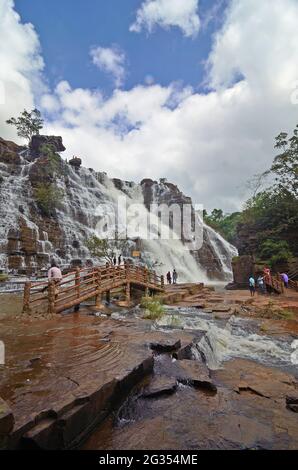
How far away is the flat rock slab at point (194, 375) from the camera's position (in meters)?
4.45

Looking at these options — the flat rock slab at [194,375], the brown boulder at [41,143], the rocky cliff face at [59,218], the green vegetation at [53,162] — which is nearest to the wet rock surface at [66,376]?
the flat rock slab at [194,375]

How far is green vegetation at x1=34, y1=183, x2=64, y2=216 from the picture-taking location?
28.1 m

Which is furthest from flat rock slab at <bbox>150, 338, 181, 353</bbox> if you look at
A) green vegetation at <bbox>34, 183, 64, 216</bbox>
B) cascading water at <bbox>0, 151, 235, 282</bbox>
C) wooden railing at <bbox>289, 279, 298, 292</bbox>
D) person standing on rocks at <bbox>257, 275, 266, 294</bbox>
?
green vegetation at <bbox>34, 183, 64, 216</bbox>

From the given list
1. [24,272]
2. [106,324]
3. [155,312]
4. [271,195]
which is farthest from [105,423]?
[271,195]

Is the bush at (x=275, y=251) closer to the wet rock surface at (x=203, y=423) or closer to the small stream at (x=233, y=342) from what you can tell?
the small stream at (x=233, y=342)

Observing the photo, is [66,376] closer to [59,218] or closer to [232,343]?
[232,343]

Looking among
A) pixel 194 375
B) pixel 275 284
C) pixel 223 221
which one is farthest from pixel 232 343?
pixel 223 221

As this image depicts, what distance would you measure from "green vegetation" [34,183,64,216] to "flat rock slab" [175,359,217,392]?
Answer: 2607cm

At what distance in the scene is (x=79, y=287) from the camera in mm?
9984

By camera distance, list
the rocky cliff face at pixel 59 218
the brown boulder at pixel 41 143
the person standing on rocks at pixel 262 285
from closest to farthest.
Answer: the person standing on rocks at pixel 262 285, the rocky cliff face at pixel 59 218, the brown boulder at pixel 41 143

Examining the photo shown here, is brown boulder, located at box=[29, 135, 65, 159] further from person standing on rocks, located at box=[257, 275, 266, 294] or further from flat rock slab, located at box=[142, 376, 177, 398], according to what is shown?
flat rock slab, located at box=[142, 376, 177, 398]

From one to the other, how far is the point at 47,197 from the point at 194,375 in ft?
87.8

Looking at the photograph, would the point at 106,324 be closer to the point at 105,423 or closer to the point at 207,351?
the point at 207,351

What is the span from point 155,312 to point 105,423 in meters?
6.37
